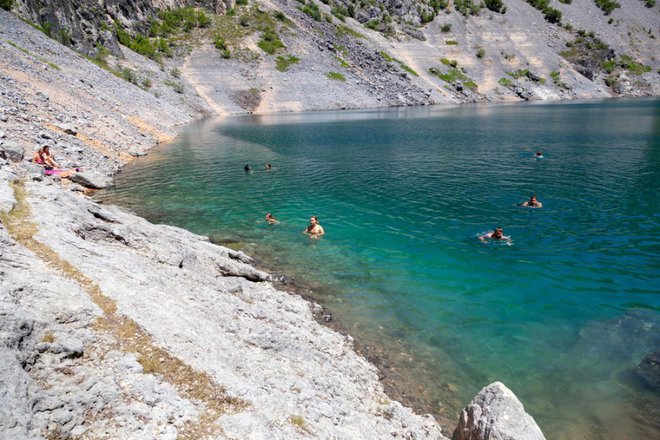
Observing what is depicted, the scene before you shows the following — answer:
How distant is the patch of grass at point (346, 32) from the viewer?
153688 mm

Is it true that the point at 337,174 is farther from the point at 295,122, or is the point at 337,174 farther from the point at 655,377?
the point at 295,122

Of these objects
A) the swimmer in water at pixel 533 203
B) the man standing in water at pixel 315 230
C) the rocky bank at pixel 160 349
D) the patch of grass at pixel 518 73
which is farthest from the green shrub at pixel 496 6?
the rocky bank at pixel 160 349

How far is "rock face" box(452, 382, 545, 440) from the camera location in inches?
325

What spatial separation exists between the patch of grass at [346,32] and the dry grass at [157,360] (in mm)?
159227

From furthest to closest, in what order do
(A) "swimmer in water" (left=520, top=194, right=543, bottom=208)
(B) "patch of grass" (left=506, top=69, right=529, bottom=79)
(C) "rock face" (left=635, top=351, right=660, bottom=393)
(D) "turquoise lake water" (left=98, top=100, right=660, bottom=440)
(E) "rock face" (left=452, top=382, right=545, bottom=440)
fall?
(B) "patch of grass" (left=506, top=69, right=529, bottom=79)
(A) "swimmer in water" (left=520, top=194, right=543, bottom=208)
(D) "turquoise lake water" (left=98, top=100, right=660, bottom=440)
(C) "rock face" (left=635, top=351, right=660, bottom=393)
(E) "rock face" (left=452, top=382, right=545, bottom=440)

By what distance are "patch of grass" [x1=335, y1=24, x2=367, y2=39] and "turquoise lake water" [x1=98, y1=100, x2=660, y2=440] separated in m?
120

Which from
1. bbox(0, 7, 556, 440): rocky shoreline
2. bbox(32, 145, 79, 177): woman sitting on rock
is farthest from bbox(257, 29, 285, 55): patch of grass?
bbox(0, 7, 556, 440): rocky shoreline

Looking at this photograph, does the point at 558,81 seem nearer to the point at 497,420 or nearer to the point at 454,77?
the point at 454,77

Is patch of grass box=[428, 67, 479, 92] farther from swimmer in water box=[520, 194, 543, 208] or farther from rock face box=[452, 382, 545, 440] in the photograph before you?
rock face box=[452, 382, 545, 440]

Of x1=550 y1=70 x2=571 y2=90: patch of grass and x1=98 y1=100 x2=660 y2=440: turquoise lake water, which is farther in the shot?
x1=550 y1=70 x2=571 y2=90: patch of grass

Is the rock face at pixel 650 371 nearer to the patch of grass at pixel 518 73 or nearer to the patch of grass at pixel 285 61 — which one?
the patch of grass at pixel 285 61

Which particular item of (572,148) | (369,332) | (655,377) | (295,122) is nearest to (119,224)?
(369,332)

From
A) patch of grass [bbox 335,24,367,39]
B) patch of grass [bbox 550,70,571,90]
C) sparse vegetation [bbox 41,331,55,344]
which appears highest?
patch of grass [bbox 335,24,367,39]

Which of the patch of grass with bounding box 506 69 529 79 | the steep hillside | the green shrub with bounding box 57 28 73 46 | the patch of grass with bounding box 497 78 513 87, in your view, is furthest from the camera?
the patch of grass with bounding box 506 69 529 79
